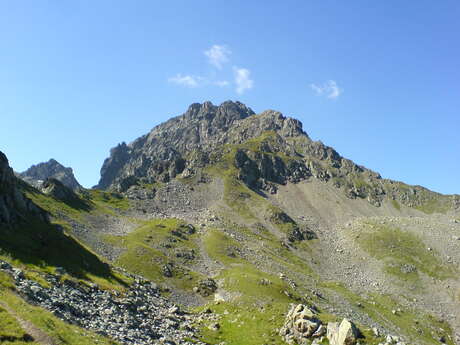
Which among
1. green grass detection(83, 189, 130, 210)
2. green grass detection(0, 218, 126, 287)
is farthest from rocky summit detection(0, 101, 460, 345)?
green grass detection(83, 189, 130, 210)

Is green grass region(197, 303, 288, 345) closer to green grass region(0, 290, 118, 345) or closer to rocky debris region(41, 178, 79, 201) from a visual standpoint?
green grass region(0, 290, 118, 345)

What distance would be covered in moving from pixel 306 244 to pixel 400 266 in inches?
1765

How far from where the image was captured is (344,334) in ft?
115

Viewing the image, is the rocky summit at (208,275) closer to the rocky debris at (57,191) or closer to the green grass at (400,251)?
the green grass at (400,251)

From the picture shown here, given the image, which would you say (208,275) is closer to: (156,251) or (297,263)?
(156,251)

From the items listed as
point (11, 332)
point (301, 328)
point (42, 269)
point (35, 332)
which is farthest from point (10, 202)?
point (301, 328)

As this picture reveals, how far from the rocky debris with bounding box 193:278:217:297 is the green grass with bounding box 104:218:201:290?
2.37 metres

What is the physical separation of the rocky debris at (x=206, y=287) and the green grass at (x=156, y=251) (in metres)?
2.37

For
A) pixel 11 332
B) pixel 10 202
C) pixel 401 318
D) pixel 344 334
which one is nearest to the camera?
pixel 11 332

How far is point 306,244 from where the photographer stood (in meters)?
176

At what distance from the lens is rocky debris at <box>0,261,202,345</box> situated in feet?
91.2

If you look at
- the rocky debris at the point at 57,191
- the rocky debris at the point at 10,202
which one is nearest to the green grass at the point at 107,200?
the rocky debris at the point at 57,191

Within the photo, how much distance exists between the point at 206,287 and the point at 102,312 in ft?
201

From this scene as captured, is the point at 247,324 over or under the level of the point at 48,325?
under
